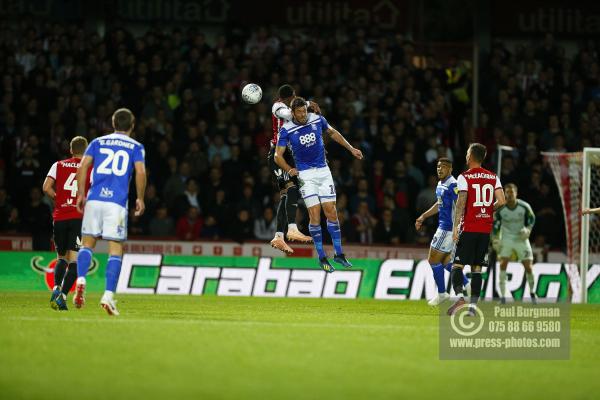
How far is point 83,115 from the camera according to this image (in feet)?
70.8

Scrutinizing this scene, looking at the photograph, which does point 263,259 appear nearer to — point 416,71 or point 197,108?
point 197,108

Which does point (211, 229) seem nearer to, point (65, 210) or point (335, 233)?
point (335, 233)

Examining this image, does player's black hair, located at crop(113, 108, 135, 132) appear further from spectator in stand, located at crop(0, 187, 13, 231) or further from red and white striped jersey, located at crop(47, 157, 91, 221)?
spectator in stand, located at crop(0, 187, 13, 231)

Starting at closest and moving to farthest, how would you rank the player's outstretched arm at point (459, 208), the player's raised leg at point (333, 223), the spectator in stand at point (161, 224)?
1. the player's outstretched arm at point (459, 208)
2. the player's raised leg at point (333, 223)
3. the spectator in stand at point (161, 224)

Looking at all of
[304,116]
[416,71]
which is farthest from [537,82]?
[304,116]

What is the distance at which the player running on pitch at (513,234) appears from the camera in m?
19.2

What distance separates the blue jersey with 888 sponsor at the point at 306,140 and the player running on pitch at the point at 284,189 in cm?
17

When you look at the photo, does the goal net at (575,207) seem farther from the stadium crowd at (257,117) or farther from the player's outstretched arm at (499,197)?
the player's outstretched arm at (499,197)

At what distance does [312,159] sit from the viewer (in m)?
14.8

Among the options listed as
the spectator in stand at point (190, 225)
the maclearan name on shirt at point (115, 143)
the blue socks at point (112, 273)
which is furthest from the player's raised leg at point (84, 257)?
the spectator in stand at point (190, 225)

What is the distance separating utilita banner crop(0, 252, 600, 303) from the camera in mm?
19828

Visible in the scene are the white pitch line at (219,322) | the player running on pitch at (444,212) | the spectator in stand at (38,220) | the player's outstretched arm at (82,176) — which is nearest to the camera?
the white pitch line at (219,322)

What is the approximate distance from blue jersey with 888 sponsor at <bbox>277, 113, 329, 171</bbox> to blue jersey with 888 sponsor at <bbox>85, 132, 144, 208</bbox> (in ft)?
11.4

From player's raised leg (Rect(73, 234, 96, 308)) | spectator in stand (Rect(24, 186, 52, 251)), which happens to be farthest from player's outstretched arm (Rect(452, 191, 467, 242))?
spectator in stand (Rect(24, 186, 52, 251))
